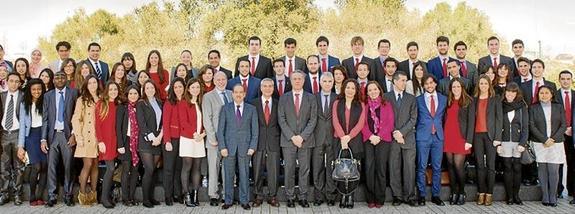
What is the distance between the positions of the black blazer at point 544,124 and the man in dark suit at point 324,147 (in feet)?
8.72

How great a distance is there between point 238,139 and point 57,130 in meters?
2.35

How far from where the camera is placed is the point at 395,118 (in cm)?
774

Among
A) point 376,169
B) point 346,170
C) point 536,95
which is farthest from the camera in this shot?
point 536,95

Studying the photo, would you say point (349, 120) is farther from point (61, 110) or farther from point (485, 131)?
point (61, 110)

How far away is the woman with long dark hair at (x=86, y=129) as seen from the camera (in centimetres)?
762

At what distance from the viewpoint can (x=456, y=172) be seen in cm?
789

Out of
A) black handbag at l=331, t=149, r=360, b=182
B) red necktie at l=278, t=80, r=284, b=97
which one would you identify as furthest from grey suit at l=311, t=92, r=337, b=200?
red necktie at l=278, t=80, r=284, b=97

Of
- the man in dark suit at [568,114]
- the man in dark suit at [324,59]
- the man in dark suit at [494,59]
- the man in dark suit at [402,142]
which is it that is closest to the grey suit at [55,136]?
the man in dark suit at [324,59]

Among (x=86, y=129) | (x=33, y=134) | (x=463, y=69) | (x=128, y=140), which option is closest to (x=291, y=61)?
(x=463, y=69)

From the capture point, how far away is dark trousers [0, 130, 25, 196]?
7793 mm

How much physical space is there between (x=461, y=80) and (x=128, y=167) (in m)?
4.49

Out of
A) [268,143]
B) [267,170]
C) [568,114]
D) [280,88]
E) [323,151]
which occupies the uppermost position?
[280,88]

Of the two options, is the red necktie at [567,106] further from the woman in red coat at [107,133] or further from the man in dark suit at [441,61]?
the woman in red coat at [107,133]

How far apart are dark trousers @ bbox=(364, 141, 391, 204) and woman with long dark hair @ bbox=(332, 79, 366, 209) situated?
135 millimetres
